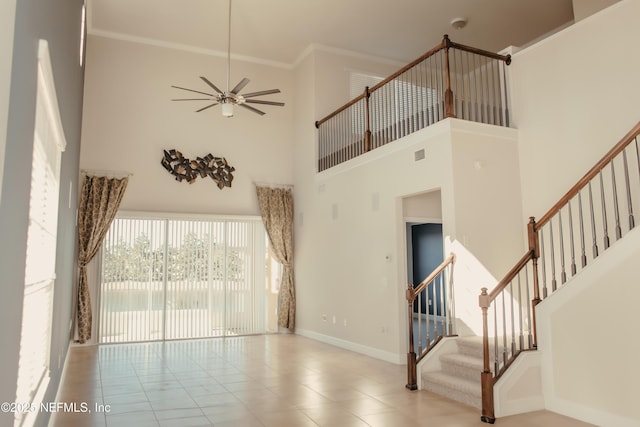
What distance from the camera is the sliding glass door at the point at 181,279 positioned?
8844mm

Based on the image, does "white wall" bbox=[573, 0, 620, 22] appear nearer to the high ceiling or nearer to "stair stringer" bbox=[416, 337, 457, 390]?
the high ceiling

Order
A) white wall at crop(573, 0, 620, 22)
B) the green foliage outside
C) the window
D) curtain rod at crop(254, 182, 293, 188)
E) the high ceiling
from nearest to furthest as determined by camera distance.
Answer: the window, white wall at crop(573, 0, 620, 22), the high ceiling, the green foliage outside, curtain rod at crop(254, 182, 293, 188)

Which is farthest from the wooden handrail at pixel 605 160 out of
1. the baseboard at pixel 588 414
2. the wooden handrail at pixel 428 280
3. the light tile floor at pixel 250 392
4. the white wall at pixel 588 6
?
the white wall at pixel 588 6

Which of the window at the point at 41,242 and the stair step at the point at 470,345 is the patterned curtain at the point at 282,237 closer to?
the stair step at the point at 470,345

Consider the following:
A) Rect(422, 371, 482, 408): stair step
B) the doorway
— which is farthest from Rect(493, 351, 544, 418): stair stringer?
the doorway

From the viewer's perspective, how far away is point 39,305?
10.5ft

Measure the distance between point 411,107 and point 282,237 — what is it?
4.11 meters

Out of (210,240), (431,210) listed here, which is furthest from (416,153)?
(210,240)

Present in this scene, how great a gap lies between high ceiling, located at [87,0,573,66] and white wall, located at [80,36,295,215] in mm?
445

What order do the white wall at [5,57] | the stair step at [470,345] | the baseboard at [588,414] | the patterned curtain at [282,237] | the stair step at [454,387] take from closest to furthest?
the white wall at [5,57]
the baseboard at [588,414]
the stair step at [454,387]
the stair step at [470,345]
the patterned curtain at [282,237]

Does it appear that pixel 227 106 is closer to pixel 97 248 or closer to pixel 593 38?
pixel 97 248

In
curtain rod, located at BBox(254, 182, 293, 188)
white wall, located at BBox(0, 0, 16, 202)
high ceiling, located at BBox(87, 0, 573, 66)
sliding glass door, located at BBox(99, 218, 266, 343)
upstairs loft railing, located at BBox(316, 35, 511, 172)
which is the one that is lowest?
sliding glass door, located at BBox(99, 218, 266, 343)

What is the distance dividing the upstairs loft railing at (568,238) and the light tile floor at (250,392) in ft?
2.03

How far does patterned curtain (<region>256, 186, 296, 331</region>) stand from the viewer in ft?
32.7
